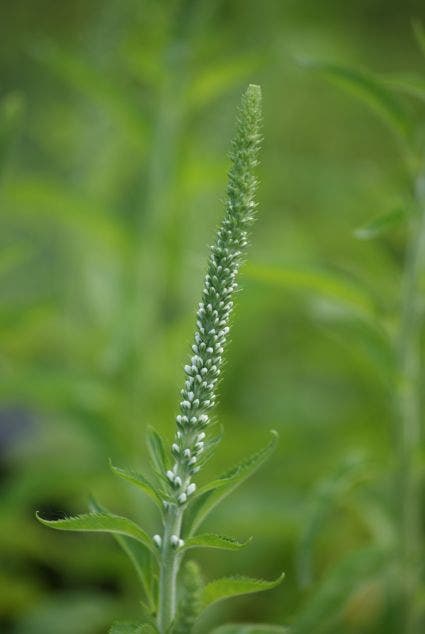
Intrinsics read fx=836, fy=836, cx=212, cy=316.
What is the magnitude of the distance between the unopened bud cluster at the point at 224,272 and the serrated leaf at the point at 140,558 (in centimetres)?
20

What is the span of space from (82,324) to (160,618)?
1628 mm

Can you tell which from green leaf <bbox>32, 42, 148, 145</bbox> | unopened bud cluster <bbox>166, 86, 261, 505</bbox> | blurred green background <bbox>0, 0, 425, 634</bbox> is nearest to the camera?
unopened bud cluster <bbox>166, 86, 261, 505</bbox>

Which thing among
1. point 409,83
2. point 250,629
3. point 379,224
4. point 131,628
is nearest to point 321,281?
point 379,224

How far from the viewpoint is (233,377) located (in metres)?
2.68

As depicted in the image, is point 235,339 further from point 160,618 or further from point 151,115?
point 160,618

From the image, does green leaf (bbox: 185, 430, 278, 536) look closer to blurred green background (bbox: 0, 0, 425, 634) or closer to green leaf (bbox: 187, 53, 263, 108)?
blurred green background (bbox: 0, 0, 425, 634)

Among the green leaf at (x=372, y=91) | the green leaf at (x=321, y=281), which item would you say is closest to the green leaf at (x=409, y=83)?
the green leaf at (x=372, y=91)

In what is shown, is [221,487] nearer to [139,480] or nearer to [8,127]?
[139,480]

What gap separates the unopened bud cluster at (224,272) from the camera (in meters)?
0.86

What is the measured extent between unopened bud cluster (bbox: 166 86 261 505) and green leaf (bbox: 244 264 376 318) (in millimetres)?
602

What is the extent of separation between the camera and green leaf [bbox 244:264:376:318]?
148cm

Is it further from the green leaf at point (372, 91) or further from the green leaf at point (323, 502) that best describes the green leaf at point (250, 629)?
the green leaf at point (372, 91)

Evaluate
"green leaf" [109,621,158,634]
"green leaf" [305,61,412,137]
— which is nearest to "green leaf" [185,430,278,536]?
"green leaf" [109,621,158,634]

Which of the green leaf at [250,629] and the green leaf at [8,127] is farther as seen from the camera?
the green leaf at [8,127]
